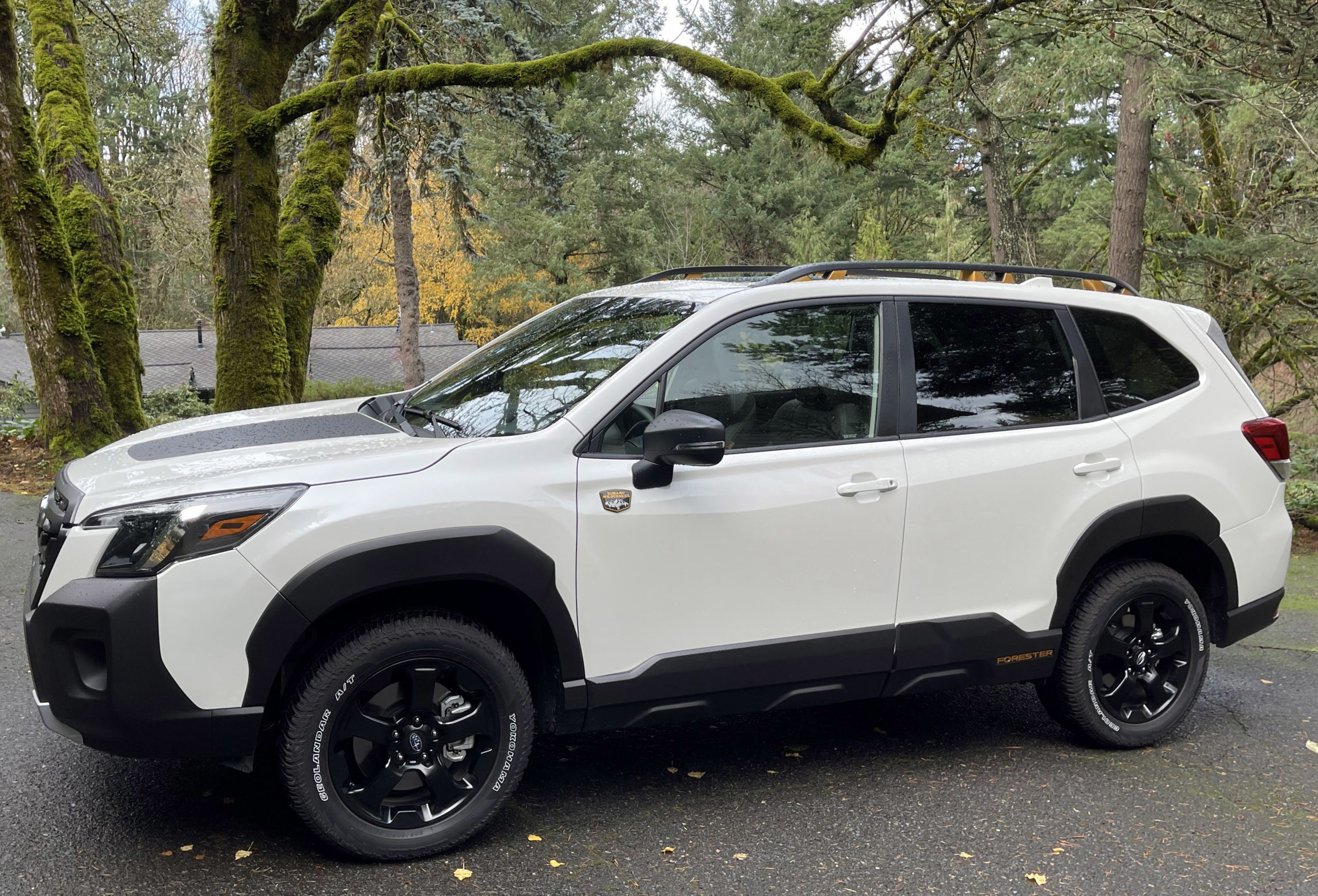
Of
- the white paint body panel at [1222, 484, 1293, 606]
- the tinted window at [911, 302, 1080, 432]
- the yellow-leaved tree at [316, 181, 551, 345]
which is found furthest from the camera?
the yellow-leaved tree at [316, 181, 551, 345]

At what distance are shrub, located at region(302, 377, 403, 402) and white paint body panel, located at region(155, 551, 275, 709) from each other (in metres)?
27.7

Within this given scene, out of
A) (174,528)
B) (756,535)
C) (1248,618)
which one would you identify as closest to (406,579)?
(174,528)

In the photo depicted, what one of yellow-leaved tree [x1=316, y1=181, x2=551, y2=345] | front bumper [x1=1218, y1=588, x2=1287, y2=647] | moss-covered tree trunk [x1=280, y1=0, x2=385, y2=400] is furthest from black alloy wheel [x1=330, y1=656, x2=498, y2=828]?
yellow-leaved tree [x1=316, y1=181, x2=551, y2=345]

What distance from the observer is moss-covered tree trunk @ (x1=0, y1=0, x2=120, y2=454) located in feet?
35.5

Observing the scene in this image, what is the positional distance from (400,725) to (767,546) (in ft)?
4.41

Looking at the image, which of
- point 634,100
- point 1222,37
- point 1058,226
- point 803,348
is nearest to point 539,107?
point 634,100

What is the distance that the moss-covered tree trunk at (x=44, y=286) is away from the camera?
35.5 ft

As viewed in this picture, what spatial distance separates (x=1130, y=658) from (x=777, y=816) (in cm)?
176

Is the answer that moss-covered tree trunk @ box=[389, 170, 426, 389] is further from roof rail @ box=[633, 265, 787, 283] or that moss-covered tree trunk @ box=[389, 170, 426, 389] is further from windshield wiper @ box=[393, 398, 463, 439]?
windshield wiper @ box=[393, 398, 463, 439]

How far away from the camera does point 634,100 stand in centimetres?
3722

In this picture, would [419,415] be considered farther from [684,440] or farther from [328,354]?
[328,354]

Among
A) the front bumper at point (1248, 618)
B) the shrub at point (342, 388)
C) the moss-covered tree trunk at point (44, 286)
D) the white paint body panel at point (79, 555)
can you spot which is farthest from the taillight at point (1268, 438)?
the shrub at point (342, 388)

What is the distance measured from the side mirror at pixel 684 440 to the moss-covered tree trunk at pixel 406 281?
28.0 metres

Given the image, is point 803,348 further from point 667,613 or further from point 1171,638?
point 1171,638
